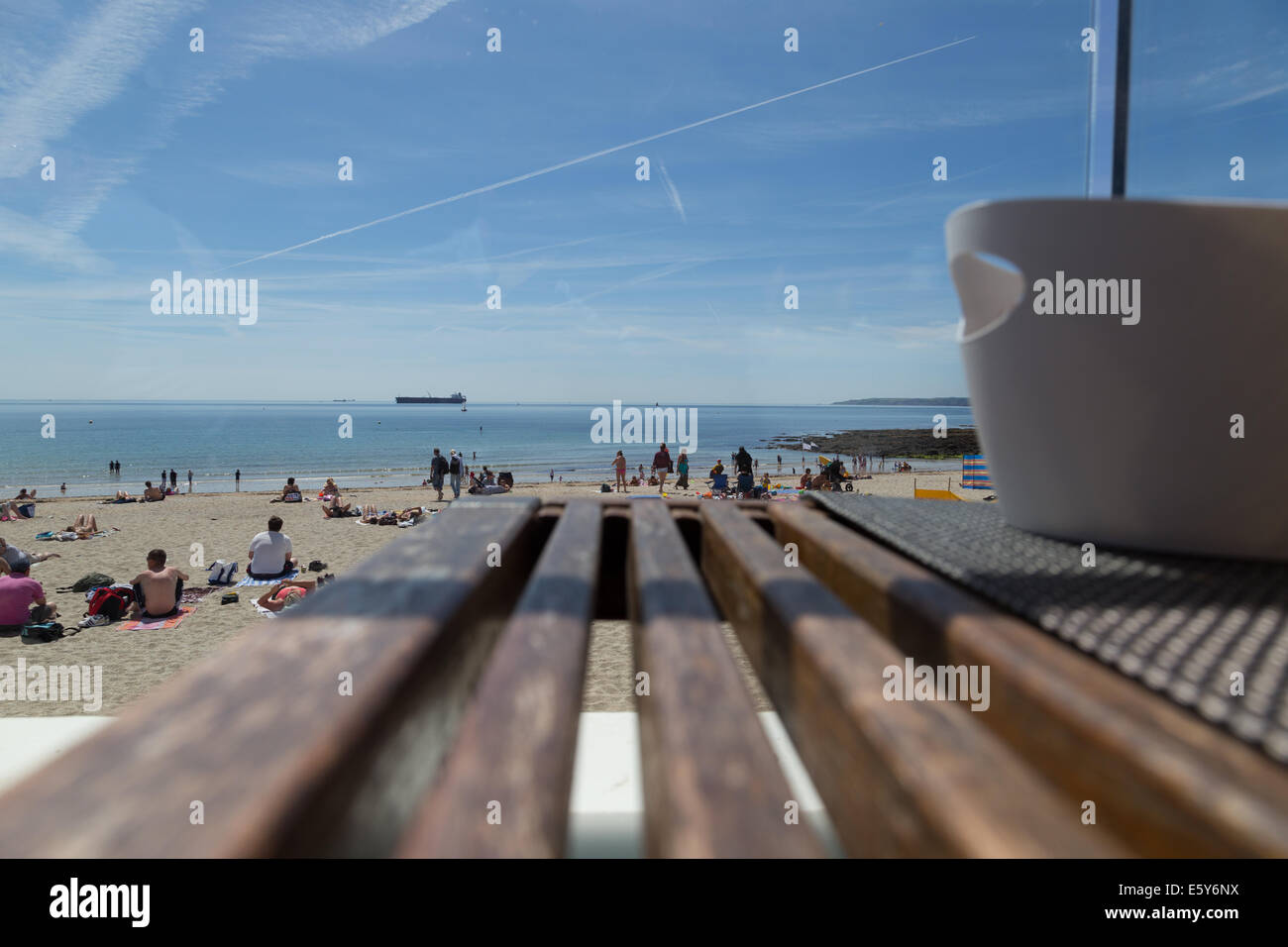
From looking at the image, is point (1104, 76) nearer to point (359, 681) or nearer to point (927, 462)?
point (359, 681)

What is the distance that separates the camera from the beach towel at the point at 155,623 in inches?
331

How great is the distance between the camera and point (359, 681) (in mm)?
856

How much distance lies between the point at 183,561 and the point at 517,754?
1474 centimetres

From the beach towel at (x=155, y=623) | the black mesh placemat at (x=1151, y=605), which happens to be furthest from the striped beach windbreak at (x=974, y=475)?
the black mesh placemat at (x=1151, y=605)

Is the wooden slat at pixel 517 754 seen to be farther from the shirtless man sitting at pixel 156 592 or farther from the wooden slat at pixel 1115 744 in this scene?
the shirtless man sitting at pixel 156 592

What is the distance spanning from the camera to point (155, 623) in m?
8.59

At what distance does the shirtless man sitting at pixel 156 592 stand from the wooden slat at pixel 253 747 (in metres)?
9.45

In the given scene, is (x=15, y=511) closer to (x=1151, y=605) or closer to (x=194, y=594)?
(x=194, y=594)

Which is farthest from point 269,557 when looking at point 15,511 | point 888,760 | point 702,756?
point 15,511

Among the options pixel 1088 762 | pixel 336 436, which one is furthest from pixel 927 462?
pixel 336 436

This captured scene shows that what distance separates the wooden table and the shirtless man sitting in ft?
30.8
